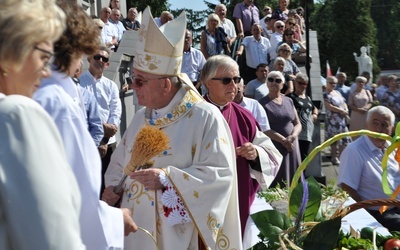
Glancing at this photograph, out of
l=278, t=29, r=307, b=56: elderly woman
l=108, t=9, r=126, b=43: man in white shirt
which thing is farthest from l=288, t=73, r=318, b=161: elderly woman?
l=108, t=9, r=126, b=43: man in white shirt

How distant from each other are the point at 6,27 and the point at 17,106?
0.74 ft

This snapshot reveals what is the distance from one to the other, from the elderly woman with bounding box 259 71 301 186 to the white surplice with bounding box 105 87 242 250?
4.49 meters

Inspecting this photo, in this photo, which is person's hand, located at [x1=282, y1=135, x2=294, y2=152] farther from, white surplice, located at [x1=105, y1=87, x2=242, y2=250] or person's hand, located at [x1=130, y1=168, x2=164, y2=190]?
person's hand, located at [x1=130, y1=168, x2=164, y2=190]

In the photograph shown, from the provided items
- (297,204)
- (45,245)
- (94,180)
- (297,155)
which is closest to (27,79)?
(45,245)

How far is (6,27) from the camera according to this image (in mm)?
1914

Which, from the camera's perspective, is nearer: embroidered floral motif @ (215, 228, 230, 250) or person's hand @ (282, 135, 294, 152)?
embroidered floral motif @ (215, 228, 230, 250)

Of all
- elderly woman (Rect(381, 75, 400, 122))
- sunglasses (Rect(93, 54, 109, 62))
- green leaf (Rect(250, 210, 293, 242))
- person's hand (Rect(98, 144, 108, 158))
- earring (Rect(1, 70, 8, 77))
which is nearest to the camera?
earring (Rect(1, 70, 8, 77))

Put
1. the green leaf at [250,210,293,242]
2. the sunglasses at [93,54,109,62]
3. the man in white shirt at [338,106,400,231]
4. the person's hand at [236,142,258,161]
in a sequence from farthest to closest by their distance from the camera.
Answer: the sunglasses at [93,54,109,62] → the man in white shirt at [338,106,400,231] → the person's hand at [236,142,258,161] → the green leaf at [250,210,293,242]

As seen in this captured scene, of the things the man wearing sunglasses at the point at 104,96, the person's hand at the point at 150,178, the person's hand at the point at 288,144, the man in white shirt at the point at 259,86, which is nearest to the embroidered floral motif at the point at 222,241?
the person's hand at the point at 150,178

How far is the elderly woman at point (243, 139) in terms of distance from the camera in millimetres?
5160

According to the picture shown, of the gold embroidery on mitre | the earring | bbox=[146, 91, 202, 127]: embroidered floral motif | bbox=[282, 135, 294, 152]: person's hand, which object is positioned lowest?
bbox=[282, 135, 294, 152]: person's hand

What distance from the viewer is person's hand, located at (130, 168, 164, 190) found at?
4215 millimetres

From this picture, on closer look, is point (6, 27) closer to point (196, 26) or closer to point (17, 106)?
point (17, 106)

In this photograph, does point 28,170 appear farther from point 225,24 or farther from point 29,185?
point 225,24
